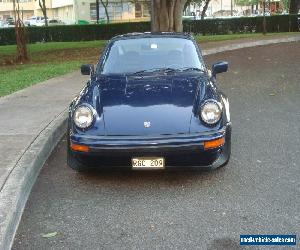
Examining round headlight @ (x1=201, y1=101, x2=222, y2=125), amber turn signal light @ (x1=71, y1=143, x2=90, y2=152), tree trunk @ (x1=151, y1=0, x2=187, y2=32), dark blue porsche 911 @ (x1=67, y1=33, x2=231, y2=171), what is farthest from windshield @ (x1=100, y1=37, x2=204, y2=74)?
tree trunk @ (x1=151, y1=0, x2=187, y2=32)

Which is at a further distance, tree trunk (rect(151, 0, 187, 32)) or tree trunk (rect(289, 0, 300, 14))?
tree trunk (rect(289, 0, 300, 14))

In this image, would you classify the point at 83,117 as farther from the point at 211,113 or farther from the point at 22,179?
the point at 211,113

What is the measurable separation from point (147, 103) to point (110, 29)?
29.0m

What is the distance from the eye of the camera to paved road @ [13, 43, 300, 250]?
393 centimetres

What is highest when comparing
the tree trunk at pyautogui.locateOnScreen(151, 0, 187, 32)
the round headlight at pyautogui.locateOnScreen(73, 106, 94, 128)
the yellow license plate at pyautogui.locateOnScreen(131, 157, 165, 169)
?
the tree trunk at pyautogui.locateOnScreen(151, 0, 187, 32)

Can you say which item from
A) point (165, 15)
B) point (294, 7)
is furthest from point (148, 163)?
point (294, 7)

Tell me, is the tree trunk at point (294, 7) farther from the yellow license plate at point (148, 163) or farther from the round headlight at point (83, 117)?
the yellow license plate at point (148, 163)

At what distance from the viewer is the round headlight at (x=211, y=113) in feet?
16.3

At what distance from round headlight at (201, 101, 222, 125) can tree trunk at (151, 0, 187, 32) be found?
50.2 ft

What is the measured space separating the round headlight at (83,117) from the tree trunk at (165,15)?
15.3m

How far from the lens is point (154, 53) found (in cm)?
648

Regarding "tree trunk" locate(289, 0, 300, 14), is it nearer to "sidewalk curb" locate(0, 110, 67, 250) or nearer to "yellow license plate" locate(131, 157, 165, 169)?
"sidewalk curb" locate(0, 110, 67, 250)

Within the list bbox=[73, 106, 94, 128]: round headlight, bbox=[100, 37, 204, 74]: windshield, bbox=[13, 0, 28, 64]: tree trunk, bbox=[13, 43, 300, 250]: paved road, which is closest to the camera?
bbox=[13, 43, 300, 250]: paved road

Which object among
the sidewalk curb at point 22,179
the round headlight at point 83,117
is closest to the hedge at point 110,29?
the sidewalk curb at point 22,179
